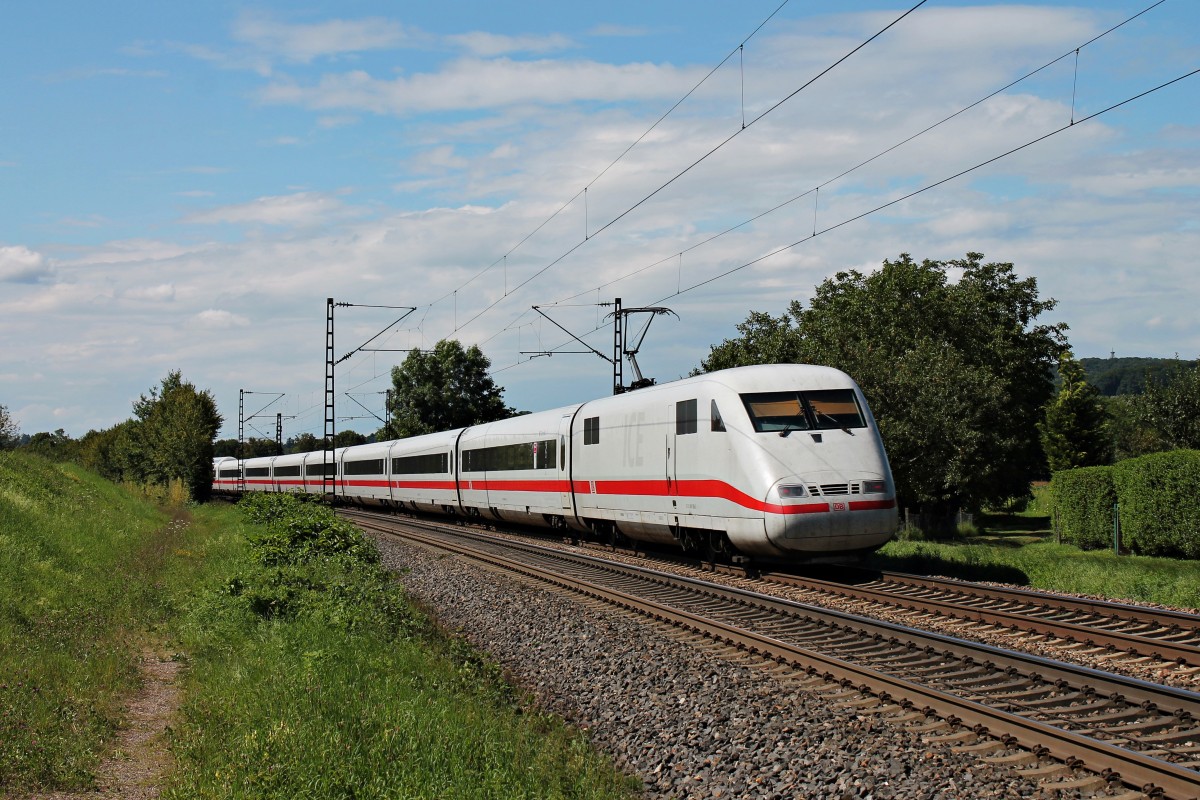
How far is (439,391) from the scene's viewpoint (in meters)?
94.3

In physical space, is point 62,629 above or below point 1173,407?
Result: below

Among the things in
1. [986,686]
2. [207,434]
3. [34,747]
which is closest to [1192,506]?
[986,686]

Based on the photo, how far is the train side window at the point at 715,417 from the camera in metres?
17.1

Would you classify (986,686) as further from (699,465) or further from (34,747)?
(699,465)

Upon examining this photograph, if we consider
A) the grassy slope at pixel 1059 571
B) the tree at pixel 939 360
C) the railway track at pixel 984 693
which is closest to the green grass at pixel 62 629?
the railway track at pixel 984 693

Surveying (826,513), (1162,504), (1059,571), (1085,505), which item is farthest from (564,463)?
(1085,505)

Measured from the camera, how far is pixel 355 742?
7.57m

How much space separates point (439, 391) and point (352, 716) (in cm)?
8703

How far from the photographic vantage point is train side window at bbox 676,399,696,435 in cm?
1822

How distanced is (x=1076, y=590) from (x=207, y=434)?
49.8 m

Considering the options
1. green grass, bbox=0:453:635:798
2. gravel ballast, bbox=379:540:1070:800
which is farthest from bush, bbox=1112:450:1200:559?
green grass, bbox=0:453:635:798

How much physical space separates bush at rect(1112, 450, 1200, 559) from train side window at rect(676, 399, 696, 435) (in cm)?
1326

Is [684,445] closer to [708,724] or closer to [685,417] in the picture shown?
[685,417]

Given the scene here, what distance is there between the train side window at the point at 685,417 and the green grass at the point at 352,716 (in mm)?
6058
